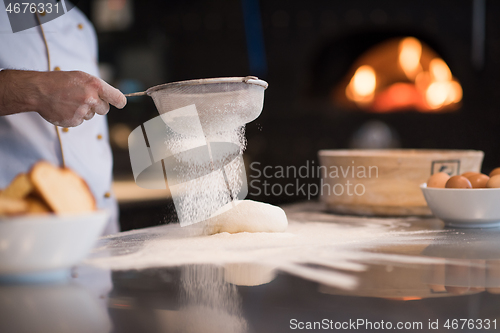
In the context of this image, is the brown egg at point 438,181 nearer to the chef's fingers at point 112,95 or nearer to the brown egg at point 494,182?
the brown egg at point 494,182

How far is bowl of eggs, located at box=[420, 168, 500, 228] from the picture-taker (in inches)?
39.6

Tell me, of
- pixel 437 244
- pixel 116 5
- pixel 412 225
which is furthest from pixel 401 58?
pixel 437 244

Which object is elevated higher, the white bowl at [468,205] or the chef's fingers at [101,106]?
the chef's fingers at [101,106]

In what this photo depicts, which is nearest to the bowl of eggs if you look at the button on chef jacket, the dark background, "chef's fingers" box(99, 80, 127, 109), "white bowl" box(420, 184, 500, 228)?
"white bowl" box(420, 184, 500, 228)

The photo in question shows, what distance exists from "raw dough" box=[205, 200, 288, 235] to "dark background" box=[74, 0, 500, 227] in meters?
2.24

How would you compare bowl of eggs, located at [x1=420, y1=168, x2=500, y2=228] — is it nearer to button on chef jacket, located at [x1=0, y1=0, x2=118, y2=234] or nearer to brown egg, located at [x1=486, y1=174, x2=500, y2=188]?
brown egg, located at [x1=486, y1=174, x2=500, y2=188]

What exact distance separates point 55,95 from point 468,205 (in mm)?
985

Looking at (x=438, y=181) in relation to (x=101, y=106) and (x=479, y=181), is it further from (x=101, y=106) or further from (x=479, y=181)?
(x=101, y=106)

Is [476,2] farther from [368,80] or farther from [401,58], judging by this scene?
[368,80]

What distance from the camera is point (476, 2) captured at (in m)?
3.28

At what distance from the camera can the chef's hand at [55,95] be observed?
3.15ft

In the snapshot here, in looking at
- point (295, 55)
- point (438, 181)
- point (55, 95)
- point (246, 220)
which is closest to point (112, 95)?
point (55, 95)

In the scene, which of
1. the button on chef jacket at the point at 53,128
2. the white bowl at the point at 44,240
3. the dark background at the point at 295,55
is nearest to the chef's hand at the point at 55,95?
the button on chef jacket at the point at 53,128

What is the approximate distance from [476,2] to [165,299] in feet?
11.7
